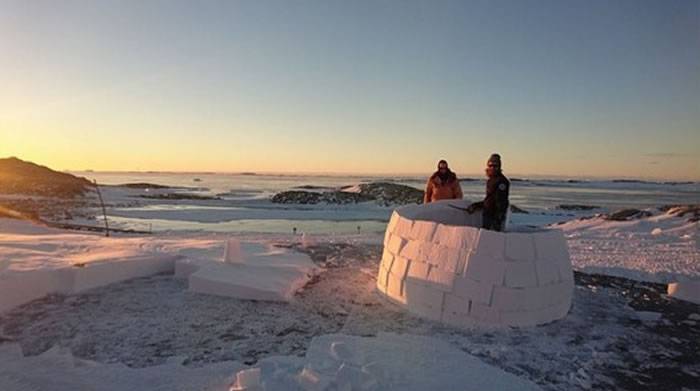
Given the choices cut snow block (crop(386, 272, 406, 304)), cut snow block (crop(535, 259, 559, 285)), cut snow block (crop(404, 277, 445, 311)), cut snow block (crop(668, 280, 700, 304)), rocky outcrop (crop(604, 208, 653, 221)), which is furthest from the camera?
rocky outcrop (crop(604, 208, 653, 221))

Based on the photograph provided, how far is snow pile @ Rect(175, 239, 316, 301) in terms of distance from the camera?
6152 millimetres

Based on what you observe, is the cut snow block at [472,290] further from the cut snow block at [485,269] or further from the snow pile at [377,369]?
the snow pile at [377,369]

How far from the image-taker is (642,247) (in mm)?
10031

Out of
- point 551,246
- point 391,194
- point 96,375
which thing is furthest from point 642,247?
point 391,194

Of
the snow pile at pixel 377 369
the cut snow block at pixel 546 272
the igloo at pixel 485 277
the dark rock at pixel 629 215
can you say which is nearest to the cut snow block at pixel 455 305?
the igloo at pixel 485 277

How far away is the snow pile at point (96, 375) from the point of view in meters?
3.51

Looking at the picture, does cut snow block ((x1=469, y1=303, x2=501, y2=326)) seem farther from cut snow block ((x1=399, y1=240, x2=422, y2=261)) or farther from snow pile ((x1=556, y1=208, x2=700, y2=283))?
snow pile ((x1=556, y1=208, x2=700, y2=283))

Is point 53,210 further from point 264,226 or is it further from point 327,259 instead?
point 327,259

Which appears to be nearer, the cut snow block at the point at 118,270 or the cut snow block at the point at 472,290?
the cut snow block at the point at 472,290

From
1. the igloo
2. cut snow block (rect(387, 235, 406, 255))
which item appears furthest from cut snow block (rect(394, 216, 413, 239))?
the igloo

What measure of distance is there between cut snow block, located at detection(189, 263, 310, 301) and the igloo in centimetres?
158

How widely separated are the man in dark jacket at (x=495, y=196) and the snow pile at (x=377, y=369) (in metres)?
2.12

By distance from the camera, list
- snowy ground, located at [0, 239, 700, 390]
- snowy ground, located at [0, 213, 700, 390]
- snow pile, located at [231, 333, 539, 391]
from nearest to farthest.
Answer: snow pile, located at [231, 333, 539, 391] < snowy ground, located at [0, 213, 700, 390] < snowy ground, located at [0, 239, 700, 390]

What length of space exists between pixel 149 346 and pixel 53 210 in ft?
80.7
